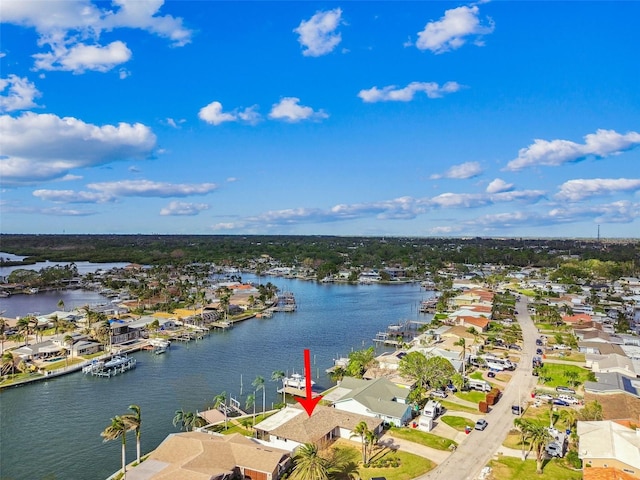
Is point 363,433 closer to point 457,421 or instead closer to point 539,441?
point 457,421

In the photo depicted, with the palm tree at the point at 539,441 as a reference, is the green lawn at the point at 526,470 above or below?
below

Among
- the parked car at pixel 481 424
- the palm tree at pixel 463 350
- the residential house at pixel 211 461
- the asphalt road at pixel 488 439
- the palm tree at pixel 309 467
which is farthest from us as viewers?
the palm tree at pixel 463 350

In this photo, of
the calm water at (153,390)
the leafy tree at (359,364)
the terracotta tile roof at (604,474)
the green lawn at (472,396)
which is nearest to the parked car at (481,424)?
the green lawn at (472,396)

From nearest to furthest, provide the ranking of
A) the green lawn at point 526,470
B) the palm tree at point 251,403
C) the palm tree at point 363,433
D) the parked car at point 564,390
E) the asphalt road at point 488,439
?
the green lawn at point 526,470, the asphalt road at point 488,439, the palm tree at point 363,433, the palm tree at point 251,403, the parked car at point 564,390

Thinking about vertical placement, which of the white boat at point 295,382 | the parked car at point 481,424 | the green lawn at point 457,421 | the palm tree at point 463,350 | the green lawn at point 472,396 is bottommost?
the white boat at point 295,382

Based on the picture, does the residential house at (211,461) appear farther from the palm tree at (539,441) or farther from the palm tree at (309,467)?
the palm tree at (539,441)

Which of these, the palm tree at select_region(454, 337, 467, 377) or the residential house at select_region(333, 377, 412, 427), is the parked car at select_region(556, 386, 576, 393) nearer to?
the palm tree at select_region(454, 337, 467, 377)

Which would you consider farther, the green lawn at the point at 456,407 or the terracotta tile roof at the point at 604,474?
the green lawn at the point at 456,407
